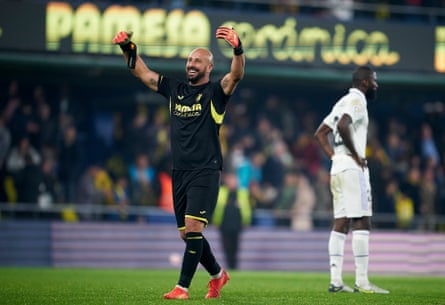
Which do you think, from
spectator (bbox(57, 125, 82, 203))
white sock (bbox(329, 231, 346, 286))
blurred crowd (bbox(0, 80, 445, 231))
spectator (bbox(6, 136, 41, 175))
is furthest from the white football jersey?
spectator (bbox(57, 125, 82, 203))

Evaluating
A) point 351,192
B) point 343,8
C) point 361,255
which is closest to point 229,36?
point 351,192

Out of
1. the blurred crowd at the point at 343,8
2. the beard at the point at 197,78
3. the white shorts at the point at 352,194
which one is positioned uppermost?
the blurred crowd at the point at 343,8

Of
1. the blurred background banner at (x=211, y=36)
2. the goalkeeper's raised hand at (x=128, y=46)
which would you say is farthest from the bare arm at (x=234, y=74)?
the blurred background banner at (x=211, y=36)

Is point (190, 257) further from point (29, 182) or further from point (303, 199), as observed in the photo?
point (303, 199)

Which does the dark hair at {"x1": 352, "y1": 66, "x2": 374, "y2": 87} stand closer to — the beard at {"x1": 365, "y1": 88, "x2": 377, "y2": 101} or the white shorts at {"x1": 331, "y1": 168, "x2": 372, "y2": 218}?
the beard at {"x1": 365, "y1": 88, "x2": 377, "y2": 101}

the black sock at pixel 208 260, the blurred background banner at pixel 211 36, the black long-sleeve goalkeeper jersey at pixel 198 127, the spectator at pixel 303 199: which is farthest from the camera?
the spectator at pixel 303 199

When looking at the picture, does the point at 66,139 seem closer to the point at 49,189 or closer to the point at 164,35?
the point at 49,189

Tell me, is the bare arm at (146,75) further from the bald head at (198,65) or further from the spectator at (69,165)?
the spectator at (69,165)

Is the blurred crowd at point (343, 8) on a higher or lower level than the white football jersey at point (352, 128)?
higher

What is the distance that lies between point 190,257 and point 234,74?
5.68ft

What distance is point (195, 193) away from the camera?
9.45 meters

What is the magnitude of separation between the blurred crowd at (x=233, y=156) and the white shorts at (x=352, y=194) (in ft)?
33.1

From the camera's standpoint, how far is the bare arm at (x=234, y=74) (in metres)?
9.34

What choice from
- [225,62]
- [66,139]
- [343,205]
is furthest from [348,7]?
[343,205]
